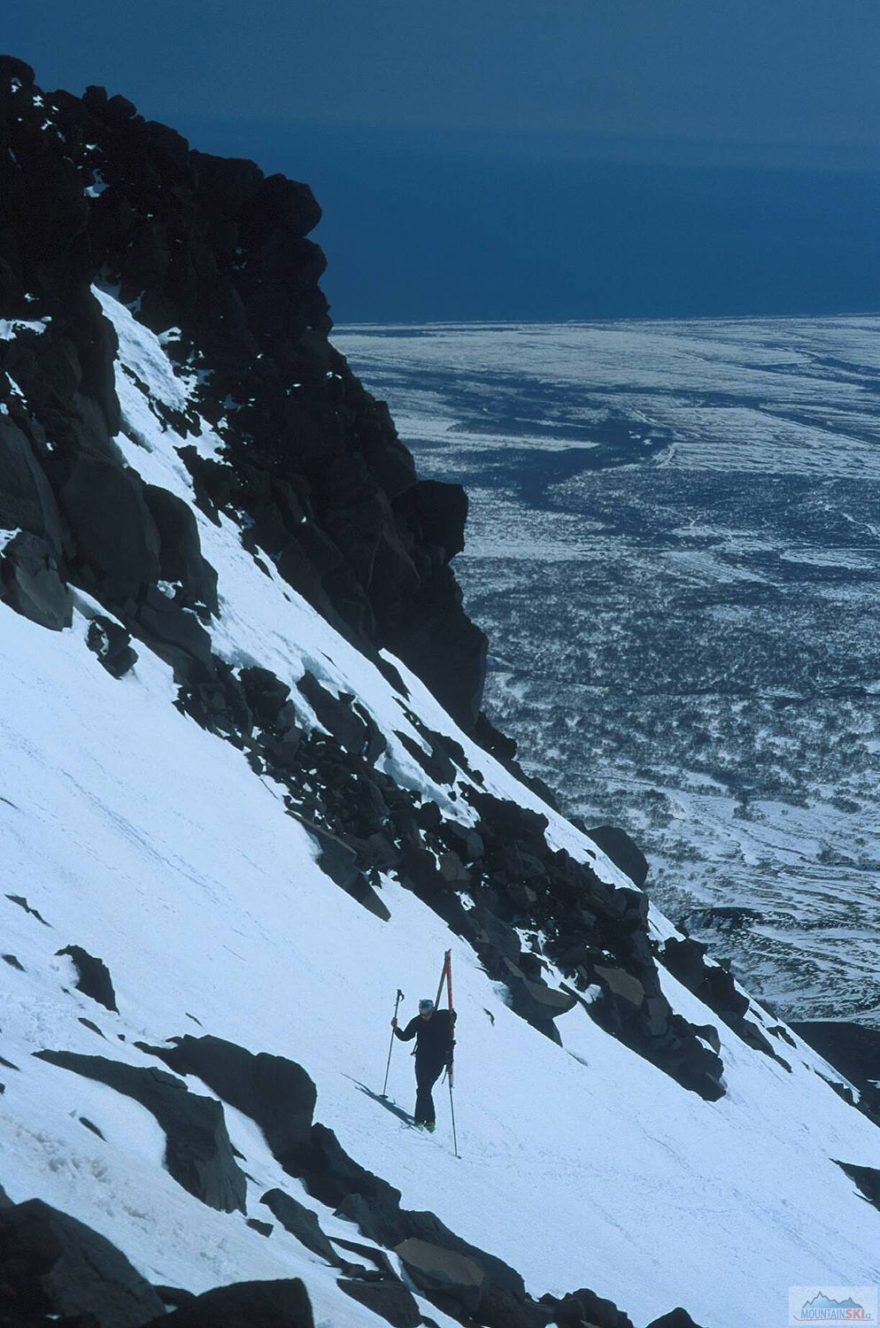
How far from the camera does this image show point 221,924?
42.6ft

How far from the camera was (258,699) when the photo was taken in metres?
19.1

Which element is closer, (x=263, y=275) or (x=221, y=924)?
(x=221, y=924)

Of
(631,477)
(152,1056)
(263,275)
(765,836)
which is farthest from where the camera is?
(631,477)

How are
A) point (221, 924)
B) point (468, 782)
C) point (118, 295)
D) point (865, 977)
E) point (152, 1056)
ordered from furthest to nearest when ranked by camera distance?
point (865, 977)
point (118, 295)
point (468, 782)
point (221, 924)
point (152, 1056)

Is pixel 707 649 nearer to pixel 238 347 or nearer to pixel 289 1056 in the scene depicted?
pixel 238 347

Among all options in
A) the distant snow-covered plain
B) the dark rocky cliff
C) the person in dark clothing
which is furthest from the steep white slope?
the distant snow-covered plain

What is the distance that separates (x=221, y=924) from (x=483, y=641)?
735 inches

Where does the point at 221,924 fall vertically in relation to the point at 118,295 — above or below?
below

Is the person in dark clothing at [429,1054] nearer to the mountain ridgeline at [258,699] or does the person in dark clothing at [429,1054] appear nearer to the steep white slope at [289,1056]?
the steep white slope at [289,1056]

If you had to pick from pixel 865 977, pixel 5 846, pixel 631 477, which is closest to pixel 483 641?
pixel 865 977

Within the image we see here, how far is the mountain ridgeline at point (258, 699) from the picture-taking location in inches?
324

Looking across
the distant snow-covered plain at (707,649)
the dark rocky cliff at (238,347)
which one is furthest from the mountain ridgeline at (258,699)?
the distant snow-covered plain at (707,649)

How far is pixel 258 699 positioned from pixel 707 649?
216ft

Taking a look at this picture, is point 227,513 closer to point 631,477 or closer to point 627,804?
point 627,804
